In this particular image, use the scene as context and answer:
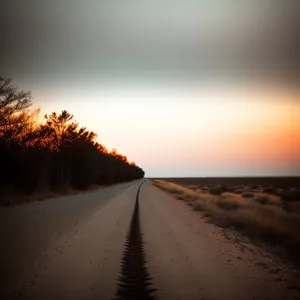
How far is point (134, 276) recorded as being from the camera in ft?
23.4

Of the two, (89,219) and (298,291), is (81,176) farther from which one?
(298,291)

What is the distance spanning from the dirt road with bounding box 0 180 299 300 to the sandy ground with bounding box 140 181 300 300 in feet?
0.06

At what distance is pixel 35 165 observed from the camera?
2631cm

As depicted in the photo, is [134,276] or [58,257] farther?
[58,257]

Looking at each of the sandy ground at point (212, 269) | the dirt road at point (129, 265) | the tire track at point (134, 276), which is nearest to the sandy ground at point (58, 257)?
the dirt road at point (129, 265)

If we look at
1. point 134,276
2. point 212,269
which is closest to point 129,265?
point 134,276

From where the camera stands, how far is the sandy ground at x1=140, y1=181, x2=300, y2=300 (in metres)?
6.17

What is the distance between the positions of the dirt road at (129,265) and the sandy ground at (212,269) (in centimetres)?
2

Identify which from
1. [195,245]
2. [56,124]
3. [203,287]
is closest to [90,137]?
[56,124]

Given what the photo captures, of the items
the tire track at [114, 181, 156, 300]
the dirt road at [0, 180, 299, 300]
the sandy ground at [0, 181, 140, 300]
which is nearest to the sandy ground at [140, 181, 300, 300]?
the dirt road at [0, 180, 299, 300]

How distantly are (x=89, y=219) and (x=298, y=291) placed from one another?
38.7 feet

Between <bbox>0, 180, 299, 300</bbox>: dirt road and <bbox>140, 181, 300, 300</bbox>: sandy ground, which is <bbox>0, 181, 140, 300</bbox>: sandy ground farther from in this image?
<bbox>140, 181, 300, 300</bbox>: sandy ground

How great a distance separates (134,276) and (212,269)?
190 cm

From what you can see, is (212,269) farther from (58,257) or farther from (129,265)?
(58,257)
